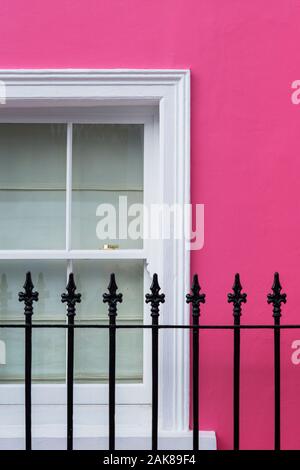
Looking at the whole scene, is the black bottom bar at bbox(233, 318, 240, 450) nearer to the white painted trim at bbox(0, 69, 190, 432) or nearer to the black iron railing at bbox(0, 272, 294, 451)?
the black iron railing at bbox(0, 272, 294, 451)

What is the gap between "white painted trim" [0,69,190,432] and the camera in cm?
282

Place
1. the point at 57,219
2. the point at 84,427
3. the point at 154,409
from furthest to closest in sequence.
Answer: the point at 57,219 < the point at 84,427 < the point at 154,409

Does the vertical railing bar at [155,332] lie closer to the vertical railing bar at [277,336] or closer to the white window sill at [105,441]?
the white window sill at [105,441]

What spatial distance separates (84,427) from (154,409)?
0.44 m

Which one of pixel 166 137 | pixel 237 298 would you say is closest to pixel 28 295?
pixel 237 298

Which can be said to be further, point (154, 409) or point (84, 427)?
point (84, 427)

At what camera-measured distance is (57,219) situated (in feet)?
9.96

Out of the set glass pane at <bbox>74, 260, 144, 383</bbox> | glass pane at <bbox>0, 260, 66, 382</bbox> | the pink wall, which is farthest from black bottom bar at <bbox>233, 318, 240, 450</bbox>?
glass pane at <bbox>0, 260, 66, 382</bbox>

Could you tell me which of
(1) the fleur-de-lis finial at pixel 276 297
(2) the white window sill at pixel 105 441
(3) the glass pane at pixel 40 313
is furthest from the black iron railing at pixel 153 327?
(3) the glass pane at pixel 40 313

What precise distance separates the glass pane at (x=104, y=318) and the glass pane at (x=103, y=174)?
110mm

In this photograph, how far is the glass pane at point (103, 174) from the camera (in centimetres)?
303

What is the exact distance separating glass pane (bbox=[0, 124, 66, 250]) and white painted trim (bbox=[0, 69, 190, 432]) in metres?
0.19
